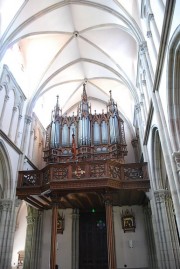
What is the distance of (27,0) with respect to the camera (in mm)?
11734

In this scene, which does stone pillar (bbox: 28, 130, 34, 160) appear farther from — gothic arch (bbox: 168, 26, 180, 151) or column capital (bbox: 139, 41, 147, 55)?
gothic arch (bbox: 168, 26, 180, 151)

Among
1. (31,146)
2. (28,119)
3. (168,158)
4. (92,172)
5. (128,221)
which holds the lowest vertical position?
(128,221)

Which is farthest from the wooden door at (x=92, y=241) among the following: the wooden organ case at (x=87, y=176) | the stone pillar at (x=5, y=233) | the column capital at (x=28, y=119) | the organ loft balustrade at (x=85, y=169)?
the column capital at (x=28, y=119)

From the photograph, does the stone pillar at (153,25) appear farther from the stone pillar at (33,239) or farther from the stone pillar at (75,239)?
the stone pillar at (33,239)

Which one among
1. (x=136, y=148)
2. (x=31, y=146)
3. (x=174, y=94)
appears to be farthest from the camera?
(x=136, y=148)

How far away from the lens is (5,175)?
1171 cm

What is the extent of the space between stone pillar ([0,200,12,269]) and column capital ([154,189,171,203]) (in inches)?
260

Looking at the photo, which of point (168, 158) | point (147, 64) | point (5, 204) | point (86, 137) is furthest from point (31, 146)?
point (168, 158)

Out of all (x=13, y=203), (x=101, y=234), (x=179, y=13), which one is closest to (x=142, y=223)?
(x=101, y=234)

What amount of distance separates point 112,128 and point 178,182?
8587mm

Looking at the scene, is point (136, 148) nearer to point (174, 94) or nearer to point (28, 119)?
point (28, 119)

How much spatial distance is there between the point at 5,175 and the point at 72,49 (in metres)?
8.57

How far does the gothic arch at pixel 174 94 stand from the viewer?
6742 mm

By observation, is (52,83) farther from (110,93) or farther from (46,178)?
(46,178)
